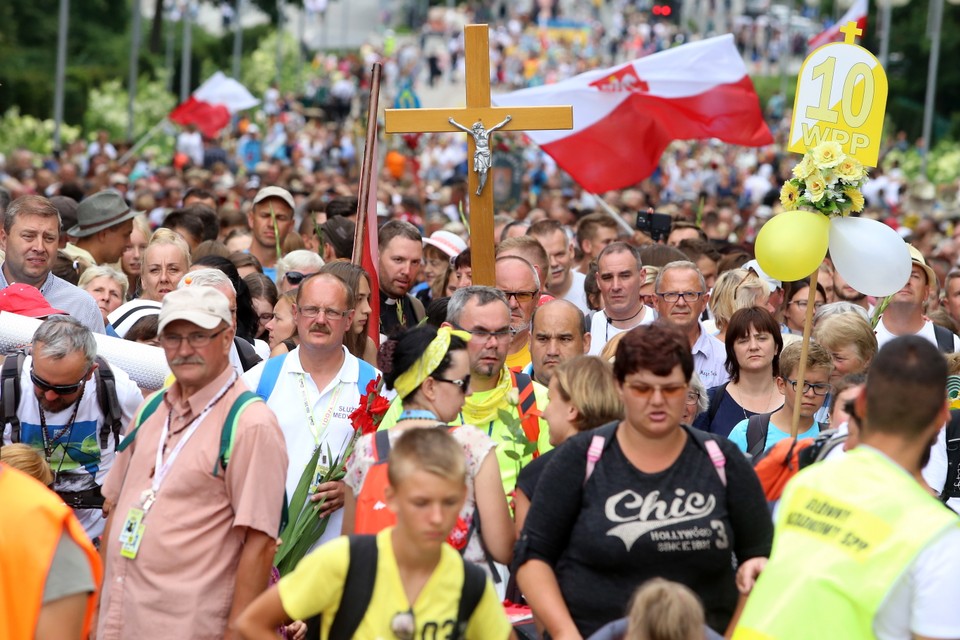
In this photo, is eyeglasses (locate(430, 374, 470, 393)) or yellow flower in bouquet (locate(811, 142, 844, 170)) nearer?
eyeglasses (locate(430, 374, 470, 393))

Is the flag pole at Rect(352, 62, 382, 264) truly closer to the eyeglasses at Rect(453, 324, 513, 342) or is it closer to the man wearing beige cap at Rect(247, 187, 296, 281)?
the man wearing beige cap at Rect(247, 187, 296, 281)

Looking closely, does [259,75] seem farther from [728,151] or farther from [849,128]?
[849,128]

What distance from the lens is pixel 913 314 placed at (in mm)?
8875

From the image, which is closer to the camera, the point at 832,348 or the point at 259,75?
the point at 832,348

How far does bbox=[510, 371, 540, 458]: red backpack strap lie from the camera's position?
6.05 m

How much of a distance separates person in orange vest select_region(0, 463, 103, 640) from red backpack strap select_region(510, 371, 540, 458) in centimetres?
217

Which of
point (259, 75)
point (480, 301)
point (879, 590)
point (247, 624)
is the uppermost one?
point (259, 75)

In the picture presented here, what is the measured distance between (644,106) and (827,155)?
7315 mm

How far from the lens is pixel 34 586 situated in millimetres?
4043

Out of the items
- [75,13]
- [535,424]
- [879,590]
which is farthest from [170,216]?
[75,13]

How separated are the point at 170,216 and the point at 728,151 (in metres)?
30.1

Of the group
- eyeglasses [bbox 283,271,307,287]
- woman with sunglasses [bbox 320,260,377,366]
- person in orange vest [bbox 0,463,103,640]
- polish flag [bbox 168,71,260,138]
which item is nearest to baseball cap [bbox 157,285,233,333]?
person in orange vest [bbox 0,463,103,640]

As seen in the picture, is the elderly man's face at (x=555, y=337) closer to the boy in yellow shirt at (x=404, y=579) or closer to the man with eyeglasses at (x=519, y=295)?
the man with eyeglasses at (x=519, y=295)

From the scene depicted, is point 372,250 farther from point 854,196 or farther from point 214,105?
point 214,105
